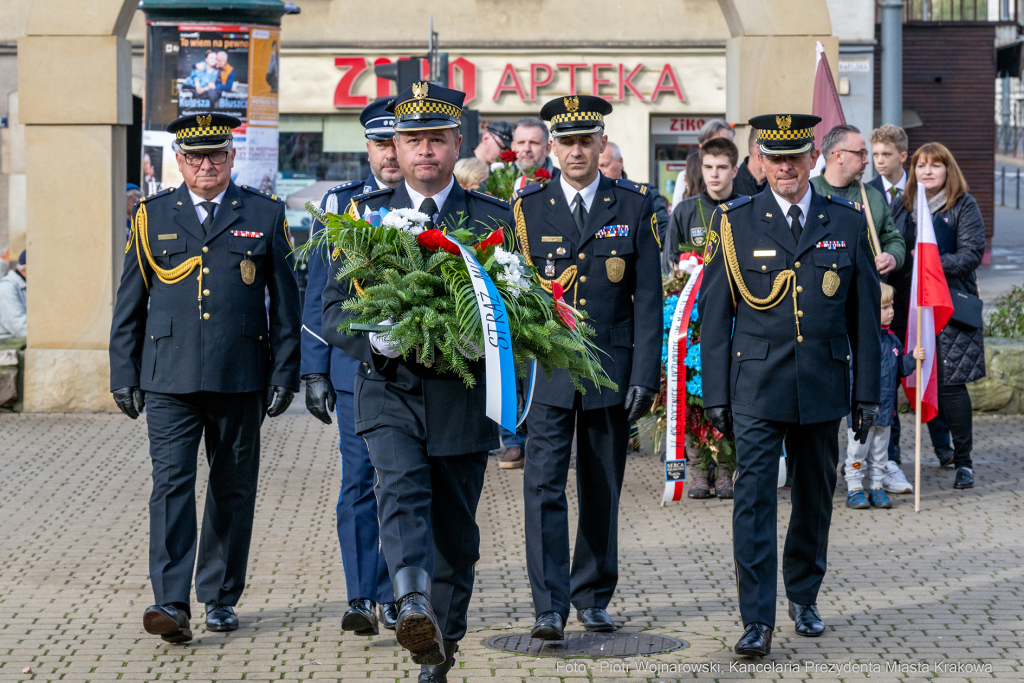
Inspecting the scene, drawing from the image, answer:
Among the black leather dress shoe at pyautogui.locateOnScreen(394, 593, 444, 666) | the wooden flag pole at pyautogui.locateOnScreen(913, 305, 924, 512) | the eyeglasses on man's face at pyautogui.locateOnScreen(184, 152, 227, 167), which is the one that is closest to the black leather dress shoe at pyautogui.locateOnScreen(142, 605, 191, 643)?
the black leather dress shoe at pyautogui.locateOnScreen(394, 593, 444, 666)

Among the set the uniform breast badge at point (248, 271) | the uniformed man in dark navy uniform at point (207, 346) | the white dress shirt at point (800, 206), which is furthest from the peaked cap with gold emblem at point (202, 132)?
the white dress shirt at point (800, 206)

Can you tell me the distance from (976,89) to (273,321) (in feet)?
78.4

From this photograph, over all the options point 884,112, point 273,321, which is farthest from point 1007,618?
point 884,112

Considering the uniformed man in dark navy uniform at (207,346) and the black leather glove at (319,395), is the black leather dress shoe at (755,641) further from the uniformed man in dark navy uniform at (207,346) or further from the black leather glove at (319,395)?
the uniformed man in dark navy uniform at (207,346)

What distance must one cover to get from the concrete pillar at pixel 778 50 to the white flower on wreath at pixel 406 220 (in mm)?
7112

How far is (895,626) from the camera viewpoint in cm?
584

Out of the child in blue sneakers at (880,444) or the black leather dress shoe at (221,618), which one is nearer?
the black leather dress shoe at (221,618)

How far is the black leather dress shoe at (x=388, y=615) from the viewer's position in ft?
18.8

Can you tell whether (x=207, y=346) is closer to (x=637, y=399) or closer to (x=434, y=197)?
(x=434, y=197)

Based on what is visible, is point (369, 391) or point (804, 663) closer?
point (369, 391)

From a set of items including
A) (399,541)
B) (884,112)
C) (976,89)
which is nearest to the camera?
(399,541)

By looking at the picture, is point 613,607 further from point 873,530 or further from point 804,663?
point 873,530

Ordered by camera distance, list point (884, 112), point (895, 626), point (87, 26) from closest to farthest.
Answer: point (895, 626), point (87, 26), point (884, 112)

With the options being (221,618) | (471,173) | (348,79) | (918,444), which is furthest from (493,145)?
(348,79)
